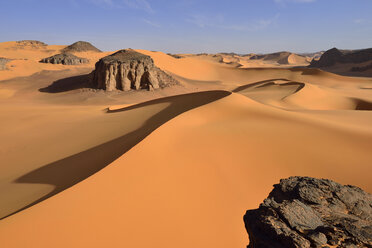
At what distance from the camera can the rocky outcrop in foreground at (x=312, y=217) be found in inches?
73.2

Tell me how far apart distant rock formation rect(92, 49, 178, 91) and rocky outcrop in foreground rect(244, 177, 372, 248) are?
19.0m

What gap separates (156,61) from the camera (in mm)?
32906

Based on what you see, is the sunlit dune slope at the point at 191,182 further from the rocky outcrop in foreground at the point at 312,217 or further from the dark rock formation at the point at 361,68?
the dark rock formation at the point at 361,68

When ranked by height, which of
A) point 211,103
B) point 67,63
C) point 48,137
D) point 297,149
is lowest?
point 48,137

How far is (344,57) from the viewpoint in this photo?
47969 millimetres

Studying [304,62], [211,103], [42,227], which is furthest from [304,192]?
[304,62]

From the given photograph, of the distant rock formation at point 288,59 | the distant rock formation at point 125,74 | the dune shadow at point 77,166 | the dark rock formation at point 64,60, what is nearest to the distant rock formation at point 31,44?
the dark rock formation at point 64,60

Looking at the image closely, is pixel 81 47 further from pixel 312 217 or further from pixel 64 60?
pixel 312 217

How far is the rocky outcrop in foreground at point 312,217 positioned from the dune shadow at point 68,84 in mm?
21751

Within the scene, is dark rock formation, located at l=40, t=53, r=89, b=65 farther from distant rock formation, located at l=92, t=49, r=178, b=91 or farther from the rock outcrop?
the rock outcrop

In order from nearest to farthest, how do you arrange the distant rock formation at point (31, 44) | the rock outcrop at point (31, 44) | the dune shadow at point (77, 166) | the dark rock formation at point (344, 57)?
the dune shadow at point (77, 166)
the dark rock formation at point (344, 57)
the rock outcrop at point (31, 44)
the distant rock formation at point (31, 44)

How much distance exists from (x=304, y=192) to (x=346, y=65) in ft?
177

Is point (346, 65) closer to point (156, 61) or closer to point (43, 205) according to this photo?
point (156, 61)

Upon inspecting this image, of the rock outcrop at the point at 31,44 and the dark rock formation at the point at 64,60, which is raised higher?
the rock outcrop at the point at 31,44
